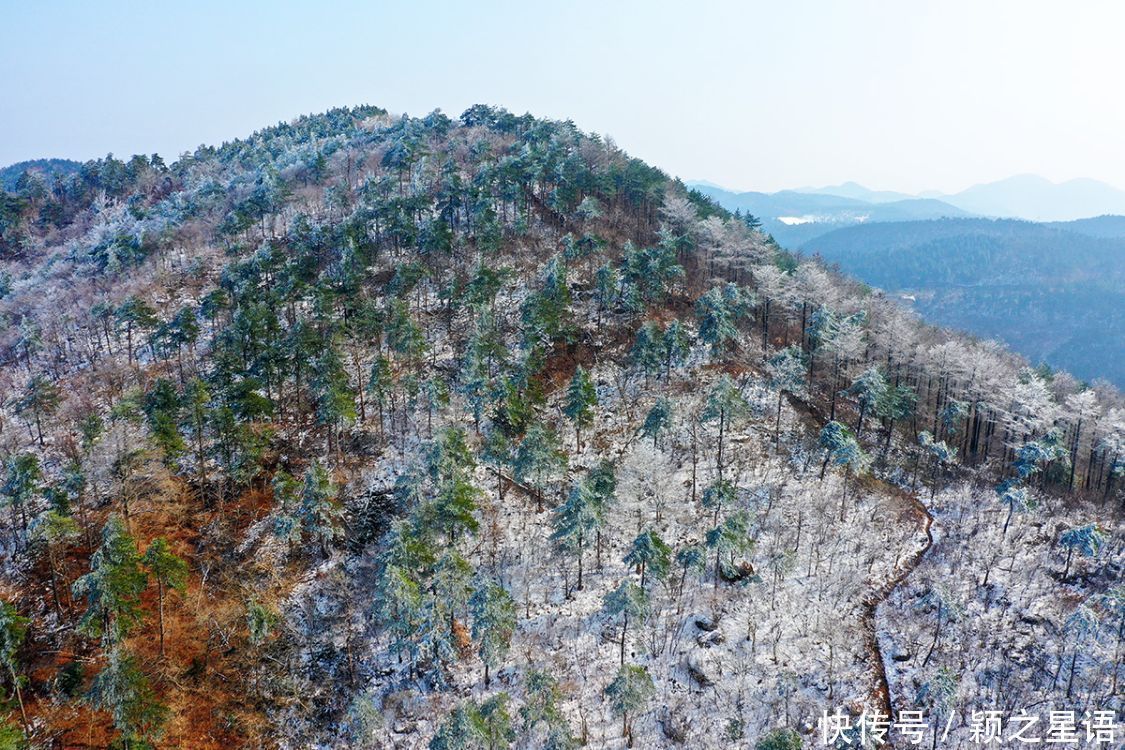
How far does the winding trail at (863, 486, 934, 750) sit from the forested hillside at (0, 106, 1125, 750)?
0.64 ft

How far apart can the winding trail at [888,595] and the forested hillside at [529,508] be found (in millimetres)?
196

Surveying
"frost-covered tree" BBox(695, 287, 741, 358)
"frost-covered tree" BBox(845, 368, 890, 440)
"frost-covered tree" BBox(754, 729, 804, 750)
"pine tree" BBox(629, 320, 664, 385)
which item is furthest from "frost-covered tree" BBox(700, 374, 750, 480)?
"frost-covered tree" BBox(754, 729, 804, 750)

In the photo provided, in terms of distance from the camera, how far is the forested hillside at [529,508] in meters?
29.8

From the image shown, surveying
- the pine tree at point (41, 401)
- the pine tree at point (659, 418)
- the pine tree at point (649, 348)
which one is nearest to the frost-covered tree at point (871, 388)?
the pine tree at point (659, 418)

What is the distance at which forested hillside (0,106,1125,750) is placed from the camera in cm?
2981

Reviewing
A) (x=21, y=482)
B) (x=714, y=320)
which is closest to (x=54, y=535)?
(x=21, y=482)

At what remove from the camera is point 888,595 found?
35.9 m

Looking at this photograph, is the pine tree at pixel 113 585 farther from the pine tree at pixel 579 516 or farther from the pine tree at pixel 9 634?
the pine tree at pixel 579 516

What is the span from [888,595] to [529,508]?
23445 mm

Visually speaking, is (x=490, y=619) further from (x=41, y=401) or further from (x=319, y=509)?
(x=41, y=401)

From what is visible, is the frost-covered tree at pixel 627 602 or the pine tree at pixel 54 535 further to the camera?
the pine tree at pixel 54 535

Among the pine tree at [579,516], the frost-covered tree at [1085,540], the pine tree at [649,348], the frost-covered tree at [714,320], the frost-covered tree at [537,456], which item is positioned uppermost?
the frost-covered tree at [714,320]

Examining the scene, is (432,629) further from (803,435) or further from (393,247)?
(393,247)

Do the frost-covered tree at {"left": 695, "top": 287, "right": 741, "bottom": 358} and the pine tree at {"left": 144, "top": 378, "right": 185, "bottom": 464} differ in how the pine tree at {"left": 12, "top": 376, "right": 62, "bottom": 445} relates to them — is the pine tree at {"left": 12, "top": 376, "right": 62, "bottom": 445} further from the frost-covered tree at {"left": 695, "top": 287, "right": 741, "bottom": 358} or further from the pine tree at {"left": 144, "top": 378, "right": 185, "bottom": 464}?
the frost-covered tree at {"left": 695, "top": 287, "right": 741, "bottom": 358}
